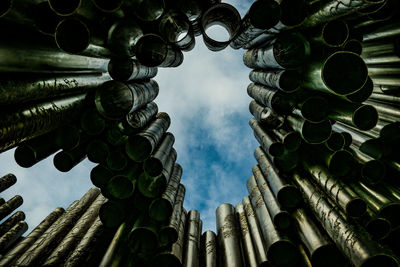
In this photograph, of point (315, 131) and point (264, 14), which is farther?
point (315, 131)

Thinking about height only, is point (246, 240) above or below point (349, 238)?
above

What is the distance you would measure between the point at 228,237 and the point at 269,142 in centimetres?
256

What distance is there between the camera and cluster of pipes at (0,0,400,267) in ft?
7.92

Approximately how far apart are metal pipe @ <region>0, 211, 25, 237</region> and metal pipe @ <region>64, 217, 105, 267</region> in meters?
4.97

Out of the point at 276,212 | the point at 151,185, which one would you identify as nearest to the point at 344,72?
the point at 276,212

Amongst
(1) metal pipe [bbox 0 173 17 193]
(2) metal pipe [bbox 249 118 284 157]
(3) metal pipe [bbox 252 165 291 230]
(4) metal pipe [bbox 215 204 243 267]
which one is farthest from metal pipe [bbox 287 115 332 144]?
(1) metal pipe [bbox 0 173 17 193]

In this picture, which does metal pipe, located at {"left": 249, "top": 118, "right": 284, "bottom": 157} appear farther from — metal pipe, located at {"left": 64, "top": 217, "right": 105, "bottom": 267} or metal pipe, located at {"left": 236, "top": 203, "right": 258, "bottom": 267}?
metal pipe, located at {"left": 64, "top": 217, "right": 105, "bottom": 267}

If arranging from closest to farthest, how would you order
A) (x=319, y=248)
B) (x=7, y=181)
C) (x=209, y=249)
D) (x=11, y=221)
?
(x=319, y=248) < (x=209, y=249) < (x=7, y=181) < (x=11, y=221)

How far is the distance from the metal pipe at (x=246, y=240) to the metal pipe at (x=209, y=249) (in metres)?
0.70

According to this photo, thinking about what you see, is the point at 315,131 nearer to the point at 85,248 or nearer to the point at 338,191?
the point at 338,191

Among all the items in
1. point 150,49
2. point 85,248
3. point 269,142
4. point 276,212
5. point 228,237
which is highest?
point 269,142

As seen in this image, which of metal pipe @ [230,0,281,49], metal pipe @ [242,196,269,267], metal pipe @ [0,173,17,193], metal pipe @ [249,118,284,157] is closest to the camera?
→ metal pipe @ [230,0,281,49]

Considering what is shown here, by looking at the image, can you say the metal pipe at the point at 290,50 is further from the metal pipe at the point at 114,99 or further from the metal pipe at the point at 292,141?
the metal pipe at the point at 114,99

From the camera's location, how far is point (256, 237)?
187 inches
